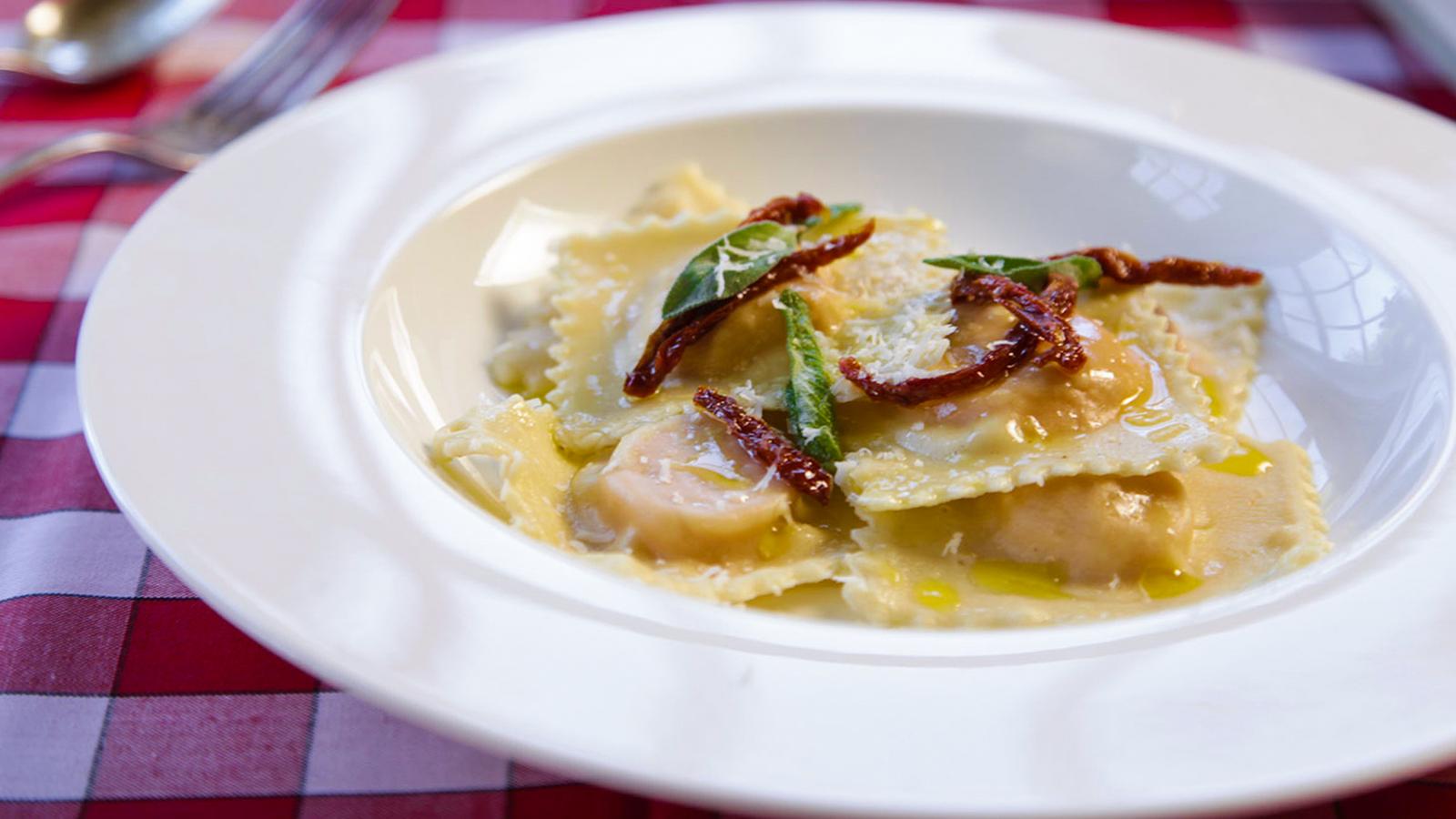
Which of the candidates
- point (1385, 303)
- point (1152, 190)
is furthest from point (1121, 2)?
point (1385, 303)

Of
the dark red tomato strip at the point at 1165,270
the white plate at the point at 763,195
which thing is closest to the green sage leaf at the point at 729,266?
the white plate at the point at 763,195

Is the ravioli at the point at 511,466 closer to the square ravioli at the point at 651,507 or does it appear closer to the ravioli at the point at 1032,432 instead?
the square ravioli at the point at 651,507

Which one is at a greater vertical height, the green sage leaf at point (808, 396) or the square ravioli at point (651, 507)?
the green sage leaf at point (808, 396)

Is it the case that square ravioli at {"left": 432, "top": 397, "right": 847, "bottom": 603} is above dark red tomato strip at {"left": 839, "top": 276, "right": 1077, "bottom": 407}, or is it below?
below

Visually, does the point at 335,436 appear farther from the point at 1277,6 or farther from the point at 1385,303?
the point at 1277,6

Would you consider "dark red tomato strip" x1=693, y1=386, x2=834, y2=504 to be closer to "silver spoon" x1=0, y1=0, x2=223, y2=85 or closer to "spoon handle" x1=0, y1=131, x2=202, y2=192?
"spoon handle" x1=0, y1=131, x2=202, y2=192

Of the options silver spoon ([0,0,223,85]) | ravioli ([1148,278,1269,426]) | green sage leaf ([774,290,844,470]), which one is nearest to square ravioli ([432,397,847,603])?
green sage leaf ([774,290,844,470])

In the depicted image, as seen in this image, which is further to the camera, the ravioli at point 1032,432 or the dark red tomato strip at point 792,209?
the dark red tomato strip at point 792,209
